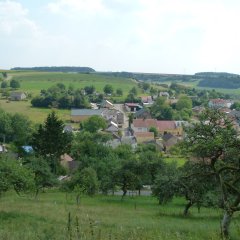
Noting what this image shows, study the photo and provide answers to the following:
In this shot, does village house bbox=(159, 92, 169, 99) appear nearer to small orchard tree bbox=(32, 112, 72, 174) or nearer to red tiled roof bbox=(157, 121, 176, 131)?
red tiled roof bbox=(157, 121, 176, 131)

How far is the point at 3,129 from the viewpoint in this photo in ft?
228

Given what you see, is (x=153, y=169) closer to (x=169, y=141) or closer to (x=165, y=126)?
(x=169, y=141)

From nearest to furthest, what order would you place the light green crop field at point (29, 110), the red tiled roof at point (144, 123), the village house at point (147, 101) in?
the red tiled roof at point (144, 123)
the light green crop field at point (29, 110)
the village house at point (147, 101)

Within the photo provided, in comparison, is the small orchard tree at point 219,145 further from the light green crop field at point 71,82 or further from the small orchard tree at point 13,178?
the light green crop field at point 71,82

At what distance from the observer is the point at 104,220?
62.9ft

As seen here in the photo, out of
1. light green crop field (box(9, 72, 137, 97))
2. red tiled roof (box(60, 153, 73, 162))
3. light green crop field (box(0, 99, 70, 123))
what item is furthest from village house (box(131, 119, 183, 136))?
light green crop field (box(9, 72, 137, 97))

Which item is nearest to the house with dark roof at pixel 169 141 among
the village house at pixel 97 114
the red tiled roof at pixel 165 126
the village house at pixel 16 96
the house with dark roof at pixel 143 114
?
the red tiled roof at pixel 165 126

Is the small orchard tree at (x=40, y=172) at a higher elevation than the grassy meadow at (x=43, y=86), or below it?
higher

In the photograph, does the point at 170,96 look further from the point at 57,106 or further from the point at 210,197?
the point at 210,197

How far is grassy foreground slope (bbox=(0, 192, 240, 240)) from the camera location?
29.8 ft

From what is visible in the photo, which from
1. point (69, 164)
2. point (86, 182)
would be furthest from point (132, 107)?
point (86, 182)

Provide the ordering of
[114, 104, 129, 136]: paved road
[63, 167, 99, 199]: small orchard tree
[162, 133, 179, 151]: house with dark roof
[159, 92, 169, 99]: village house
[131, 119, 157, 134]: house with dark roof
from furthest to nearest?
[159, 92, 169, 99]: village house → [131, 119, 157, 134]: house with dark roof → [114, 104, 129, 136]: paved road → [162, 133, 179, 151]: house with dark roof → [63, 167, 99, 199]: small orchard tree

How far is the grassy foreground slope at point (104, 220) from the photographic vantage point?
9.09 metres

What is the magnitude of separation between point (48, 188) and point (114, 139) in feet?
111
